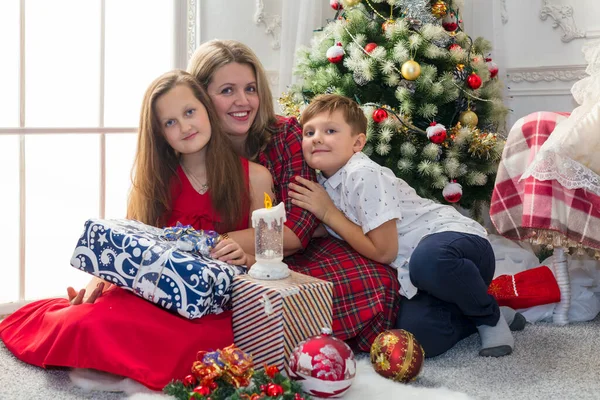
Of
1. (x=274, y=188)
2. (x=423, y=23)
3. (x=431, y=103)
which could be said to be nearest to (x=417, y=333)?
(x=274, y=188)

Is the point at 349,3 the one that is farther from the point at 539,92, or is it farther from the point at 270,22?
the point at 539,92

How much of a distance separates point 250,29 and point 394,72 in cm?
93

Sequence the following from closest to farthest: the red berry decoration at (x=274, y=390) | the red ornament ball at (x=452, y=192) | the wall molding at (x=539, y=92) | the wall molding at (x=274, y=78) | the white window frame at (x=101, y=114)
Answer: the red berry decoration at (x=274, y=390)
the white window frame at (x=101, y=114)
the red ornament ball at (x=452, y=192)
the wall molding at (x=539, y=92)
the wall molding at (x=274, y=78)

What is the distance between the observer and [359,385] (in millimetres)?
1742

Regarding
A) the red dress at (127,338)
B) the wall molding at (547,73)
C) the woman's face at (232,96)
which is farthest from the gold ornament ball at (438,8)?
the red dress at (127,338)

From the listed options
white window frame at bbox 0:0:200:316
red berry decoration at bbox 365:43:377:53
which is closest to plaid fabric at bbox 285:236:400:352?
red berry decoration at bbox 365:43:377:53

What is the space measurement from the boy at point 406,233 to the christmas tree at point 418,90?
55 centimetres

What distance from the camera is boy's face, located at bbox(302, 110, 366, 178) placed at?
6.88 ft

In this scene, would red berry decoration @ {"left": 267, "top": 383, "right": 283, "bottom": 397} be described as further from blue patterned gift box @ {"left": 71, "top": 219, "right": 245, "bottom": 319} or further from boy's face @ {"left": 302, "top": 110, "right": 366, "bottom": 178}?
boy's face @ {"left": 302, "top": 110, "right": 366, "bottom": 178}

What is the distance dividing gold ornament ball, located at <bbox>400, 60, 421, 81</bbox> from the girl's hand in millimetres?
1120

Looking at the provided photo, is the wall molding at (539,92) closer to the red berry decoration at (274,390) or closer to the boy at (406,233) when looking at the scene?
the boy at (406,233)

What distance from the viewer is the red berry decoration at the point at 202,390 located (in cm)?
152

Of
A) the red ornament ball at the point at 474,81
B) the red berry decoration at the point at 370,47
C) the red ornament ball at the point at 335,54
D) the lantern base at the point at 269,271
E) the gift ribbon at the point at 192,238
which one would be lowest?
the lantern base at the point at 269,271

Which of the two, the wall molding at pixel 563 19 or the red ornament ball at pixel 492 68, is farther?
the wall molding at pixel 563 19
